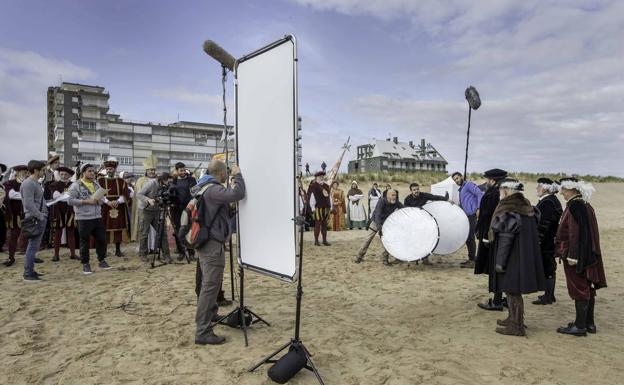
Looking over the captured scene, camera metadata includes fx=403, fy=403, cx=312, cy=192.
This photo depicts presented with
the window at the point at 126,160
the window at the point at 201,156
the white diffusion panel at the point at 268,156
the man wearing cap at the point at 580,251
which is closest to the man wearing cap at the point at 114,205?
the white diffusion panel at the point at 268,156

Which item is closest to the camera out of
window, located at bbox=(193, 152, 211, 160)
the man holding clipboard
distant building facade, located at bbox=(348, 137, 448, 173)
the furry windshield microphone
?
the man holding clipboard

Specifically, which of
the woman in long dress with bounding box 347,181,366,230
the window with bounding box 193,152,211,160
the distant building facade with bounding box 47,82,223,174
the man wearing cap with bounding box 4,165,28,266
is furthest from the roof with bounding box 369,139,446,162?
the man wearing cap with bounding box 4,165,28,266

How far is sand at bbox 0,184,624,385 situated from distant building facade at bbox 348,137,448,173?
174 feet

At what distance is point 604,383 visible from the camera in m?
3.65

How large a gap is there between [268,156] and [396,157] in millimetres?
61237

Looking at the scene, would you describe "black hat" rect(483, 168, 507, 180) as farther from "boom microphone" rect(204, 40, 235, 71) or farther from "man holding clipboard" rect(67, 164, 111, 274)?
"man holding clipboard" rect(67, 164, 111, 274)

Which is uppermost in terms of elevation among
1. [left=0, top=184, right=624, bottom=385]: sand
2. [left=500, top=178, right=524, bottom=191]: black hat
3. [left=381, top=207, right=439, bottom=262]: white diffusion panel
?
[left=500, top=178, right=524, bottom=191]: black hat

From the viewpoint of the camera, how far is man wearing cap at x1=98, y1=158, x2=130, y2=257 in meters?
9.12

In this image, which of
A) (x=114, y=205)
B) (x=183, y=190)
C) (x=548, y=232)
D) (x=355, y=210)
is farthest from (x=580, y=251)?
(x=355, y=210)

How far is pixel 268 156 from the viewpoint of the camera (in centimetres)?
368

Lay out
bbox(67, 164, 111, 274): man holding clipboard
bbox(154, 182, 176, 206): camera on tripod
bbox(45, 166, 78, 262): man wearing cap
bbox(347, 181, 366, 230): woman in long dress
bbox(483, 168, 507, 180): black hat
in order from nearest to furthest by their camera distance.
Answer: bbox(483, 168, 507, 180): black hat < bbox(67, 164, 111, 274): man holding clipboard < bbox(154, 182, 176, 206): camera on tripod < bbox(45, 166, 78, 262): man wearing cap < bbox(347, 181, 366, 230): woman in long dress

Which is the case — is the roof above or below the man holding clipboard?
above

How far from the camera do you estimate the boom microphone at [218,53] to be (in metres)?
4.19

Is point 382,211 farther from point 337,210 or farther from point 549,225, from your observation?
point 337,210
